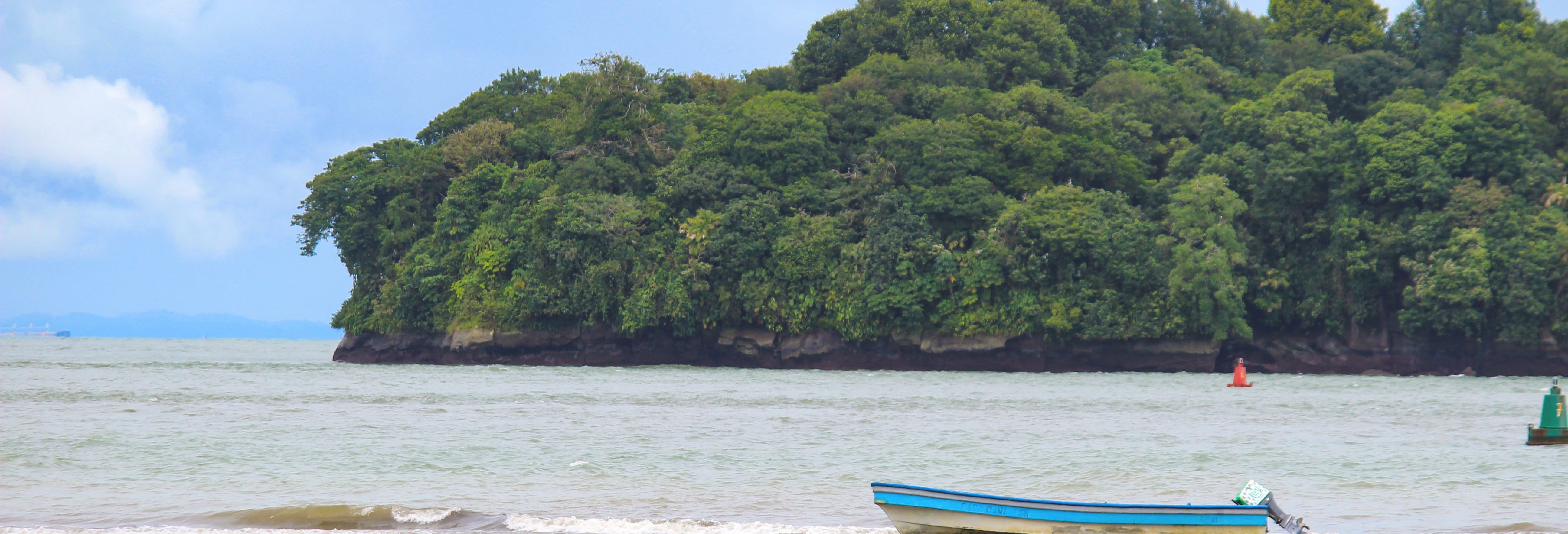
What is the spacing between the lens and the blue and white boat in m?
12.1

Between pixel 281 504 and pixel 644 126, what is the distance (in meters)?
43.1

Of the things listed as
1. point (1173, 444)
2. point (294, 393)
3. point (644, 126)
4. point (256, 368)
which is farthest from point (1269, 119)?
point (256, 368)

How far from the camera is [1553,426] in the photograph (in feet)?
68.7

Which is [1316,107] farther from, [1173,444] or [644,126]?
[1173,444]

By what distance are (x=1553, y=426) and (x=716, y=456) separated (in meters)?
13.6

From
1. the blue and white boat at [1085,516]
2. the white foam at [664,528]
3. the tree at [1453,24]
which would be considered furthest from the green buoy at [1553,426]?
the tree at [1453,24]

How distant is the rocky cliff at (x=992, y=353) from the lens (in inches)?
1881

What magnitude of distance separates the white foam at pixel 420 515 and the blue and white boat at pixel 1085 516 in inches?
220

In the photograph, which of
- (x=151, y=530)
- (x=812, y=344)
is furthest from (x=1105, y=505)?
(x=812, y=344)

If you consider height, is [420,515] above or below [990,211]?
below

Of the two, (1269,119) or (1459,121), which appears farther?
(1269,119)

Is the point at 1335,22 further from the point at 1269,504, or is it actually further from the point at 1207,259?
the point at 1269,504

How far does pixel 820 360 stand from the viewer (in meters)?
52.9

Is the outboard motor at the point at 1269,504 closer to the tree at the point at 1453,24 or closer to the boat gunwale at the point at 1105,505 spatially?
the boat gunwale at the point at 1105,505
